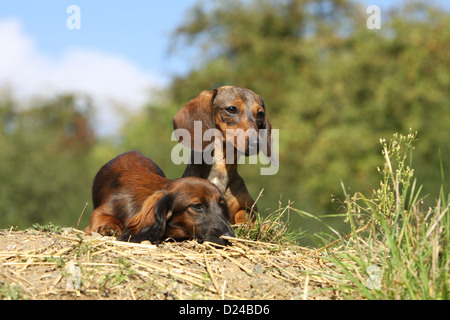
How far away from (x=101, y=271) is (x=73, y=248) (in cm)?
62

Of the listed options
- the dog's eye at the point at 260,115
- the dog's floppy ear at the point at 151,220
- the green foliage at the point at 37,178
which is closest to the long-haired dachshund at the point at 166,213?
the dog's floppy ear at the point at 151,220

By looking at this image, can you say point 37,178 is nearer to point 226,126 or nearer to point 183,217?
point 226,126

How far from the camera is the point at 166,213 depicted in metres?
5.20

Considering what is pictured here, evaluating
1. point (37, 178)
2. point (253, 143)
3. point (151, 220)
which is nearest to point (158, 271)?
point (151, 220)

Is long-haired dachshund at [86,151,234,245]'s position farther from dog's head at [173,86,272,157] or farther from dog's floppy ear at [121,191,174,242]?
dog's head at [173,86,272,157]

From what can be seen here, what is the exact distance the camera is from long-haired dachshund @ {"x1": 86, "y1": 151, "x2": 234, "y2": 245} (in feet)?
16.7

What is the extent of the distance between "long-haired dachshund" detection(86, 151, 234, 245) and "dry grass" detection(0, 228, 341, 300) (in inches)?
6.8

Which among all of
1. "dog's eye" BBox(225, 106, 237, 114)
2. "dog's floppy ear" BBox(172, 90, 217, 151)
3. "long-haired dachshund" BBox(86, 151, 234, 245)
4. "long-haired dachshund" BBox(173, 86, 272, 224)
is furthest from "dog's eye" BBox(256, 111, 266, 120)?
"long-haired dachshund" BBox(86, 151, 234, 245)

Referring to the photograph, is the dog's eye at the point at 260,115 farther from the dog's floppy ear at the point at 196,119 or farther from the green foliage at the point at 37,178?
the green foliage at the point at 37,178

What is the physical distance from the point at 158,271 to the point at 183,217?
95 centimetres

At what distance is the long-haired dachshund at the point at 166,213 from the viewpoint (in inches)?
200

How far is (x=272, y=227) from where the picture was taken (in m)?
5.72

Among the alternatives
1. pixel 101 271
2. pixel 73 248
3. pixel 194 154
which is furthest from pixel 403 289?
pixel 194 154

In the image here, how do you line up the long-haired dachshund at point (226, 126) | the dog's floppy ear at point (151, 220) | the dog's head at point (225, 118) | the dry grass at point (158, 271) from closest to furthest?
the dry grass at point (158, 271) → the dog's floppy ear at point (151, 220) → the dog's head at point (225, 118) → the long-haired dachshund at point (226, 126)
